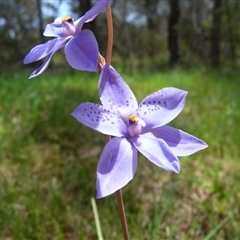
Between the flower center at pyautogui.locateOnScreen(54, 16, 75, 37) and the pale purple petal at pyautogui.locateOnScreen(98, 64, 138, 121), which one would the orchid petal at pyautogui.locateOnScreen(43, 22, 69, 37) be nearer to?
the flower center at pyautogui.locateOnScreen(54, 16, 75, 37)

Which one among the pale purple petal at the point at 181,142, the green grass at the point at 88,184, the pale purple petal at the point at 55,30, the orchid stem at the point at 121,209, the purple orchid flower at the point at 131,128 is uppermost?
the pale purple petal at the point at 55,30

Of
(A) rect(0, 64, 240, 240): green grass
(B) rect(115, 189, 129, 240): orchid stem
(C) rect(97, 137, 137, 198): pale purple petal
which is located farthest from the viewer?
(A) rect(0, 64, 240, 240): green grass

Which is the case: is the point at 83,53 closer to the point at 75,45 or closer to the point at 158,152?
the point at 75,45

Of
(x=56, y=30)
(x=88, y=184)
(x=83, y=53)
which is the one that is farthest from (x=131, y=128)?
(x=88, y=184)

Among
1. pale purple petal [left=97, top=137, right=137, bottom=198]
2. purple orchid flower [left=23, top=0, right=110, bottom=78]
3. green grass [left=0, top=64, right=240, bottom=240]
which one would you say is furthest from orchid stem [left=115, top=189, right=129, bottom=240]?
green grass [left=0, top=64, right=240, bottom=240]

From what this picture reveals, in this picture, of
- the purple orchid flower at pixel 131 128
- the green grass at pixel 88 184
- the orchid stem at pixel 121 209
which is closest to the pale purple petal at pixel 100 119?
the purple orchid flower at pixel 131 128

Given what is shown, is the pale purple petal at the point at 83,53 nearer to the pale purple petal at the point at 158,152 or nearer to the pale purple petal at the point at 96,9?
the pale purple petal at the point at 96,9

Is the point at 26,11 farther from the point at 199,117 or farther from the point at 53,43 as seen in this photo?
the point at 53,43

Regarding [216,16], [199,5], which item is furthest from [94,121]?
[199,5]
